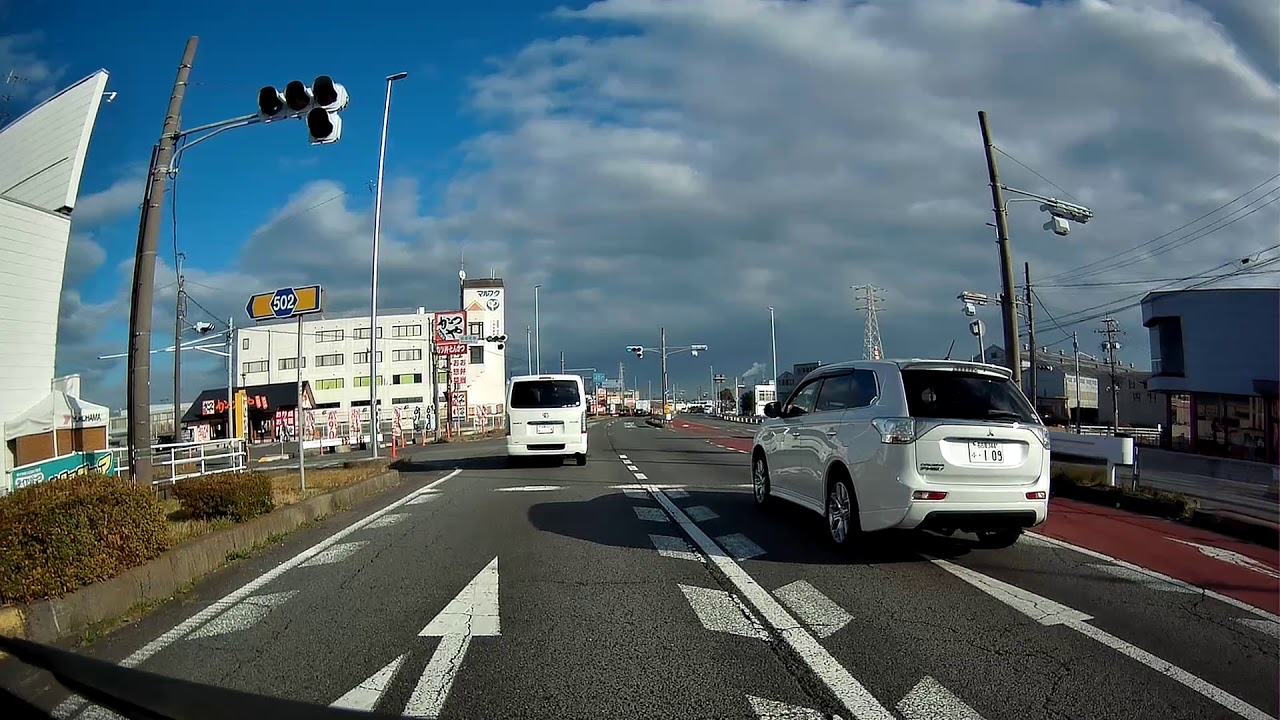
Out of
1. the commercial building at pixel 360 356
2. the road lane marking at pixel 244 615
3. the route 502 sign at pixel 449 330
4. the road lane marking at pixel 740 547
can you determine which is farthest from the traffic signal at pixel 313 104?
the commercial building at pixel 360 356

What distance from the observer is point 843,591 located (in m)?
6.16

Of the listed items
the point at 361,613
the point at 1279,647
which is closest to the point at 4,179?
the point at 361,613

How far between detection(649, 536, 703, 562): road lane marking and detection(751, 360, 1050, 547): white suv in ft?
4.72

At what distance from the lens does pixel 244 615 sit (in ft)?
19.0

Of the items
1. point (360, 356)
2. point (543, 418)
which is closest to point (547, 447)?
point (543, 418)

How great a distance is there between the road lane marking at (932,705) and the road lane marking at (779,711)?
1.29 feet

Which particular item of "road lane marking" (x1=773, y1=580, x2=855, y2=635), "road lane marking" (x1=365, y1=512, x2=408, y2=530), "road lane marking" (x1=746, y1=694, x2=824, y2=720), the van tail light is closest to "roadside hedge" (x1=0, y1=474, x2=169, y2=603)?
"road lane marking" (x1=365, y1=512, x2=408, y2=530)

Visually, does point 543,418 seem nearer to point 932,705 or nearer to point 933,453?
point 933,453

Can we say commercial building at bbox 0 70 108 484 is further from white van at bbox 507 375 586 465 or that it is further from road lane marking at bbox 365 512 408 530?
road lane marking at bbox 365 512 408 530

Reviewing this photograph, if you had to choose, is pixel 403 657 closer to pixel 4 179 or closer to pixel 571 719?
pixel 571 719

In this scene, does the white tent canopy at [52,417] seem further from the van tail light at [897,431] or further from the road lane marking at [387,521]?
the van tail light at [897,431]

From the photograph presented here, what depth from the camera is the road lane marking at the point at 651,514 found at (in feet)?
32.8

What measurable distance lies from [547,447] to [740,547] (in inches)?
416

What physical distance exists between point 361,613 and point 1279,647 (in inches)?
237
